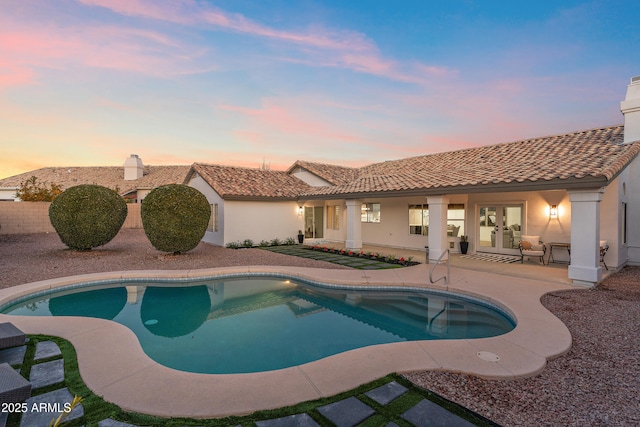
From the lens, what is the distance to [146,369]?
4.01 metres

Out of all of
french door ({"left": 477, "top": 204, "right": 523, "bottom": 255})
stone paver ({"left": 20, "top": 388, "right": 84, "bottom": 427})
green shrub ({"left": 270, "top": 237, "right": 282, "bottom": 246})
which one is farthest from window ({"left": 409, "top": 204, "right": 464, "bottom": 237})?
stone paver ({"left": 20, "top": 388, "right": 84, "bottom": 427})

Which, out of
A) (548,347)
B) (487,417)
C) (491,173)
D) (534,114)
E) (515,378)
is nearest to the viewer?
(487,417)

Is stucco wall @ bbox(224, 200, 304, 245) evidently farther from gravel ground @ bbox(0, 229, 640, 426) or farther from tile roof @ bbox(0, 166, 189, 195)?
tile roof @ bbox(0, 166, 189, 195)

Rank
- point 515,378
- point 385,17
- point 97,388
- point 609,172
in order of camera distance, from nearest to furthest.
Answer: point 97,388 < point 515,378 < point 609,172 < point 385,17

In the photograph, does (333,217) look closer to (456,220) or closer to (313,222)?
(313,222)

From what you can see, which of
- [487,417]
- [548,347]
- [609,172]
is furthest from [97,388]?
[609,172]

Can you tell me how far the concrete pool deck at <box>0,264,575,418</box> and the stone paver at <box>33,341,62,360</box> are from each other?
0.23 metres

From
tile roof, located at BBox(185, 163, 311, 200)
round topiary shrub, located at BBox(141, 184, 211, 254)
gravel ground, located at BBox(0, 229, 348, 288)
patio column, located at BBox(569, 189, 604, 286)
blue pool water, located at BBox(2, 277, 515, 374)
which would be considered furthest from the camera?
tile roof, located at BBox(185, 163, 311, 200)

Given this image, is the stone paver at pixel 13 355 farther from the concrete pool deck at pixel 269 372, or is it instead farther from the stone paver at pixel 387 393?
A: the stone paver at pixel 387 393

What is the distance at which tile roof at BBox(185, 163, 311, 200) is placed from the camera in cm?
1669

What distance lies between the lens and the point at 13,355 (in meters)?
4.28

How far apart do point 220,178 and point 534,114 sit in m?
17.5

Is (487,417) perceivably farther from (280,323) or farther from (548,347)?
(280,323)

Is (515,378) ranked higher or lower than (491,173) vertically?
lower
